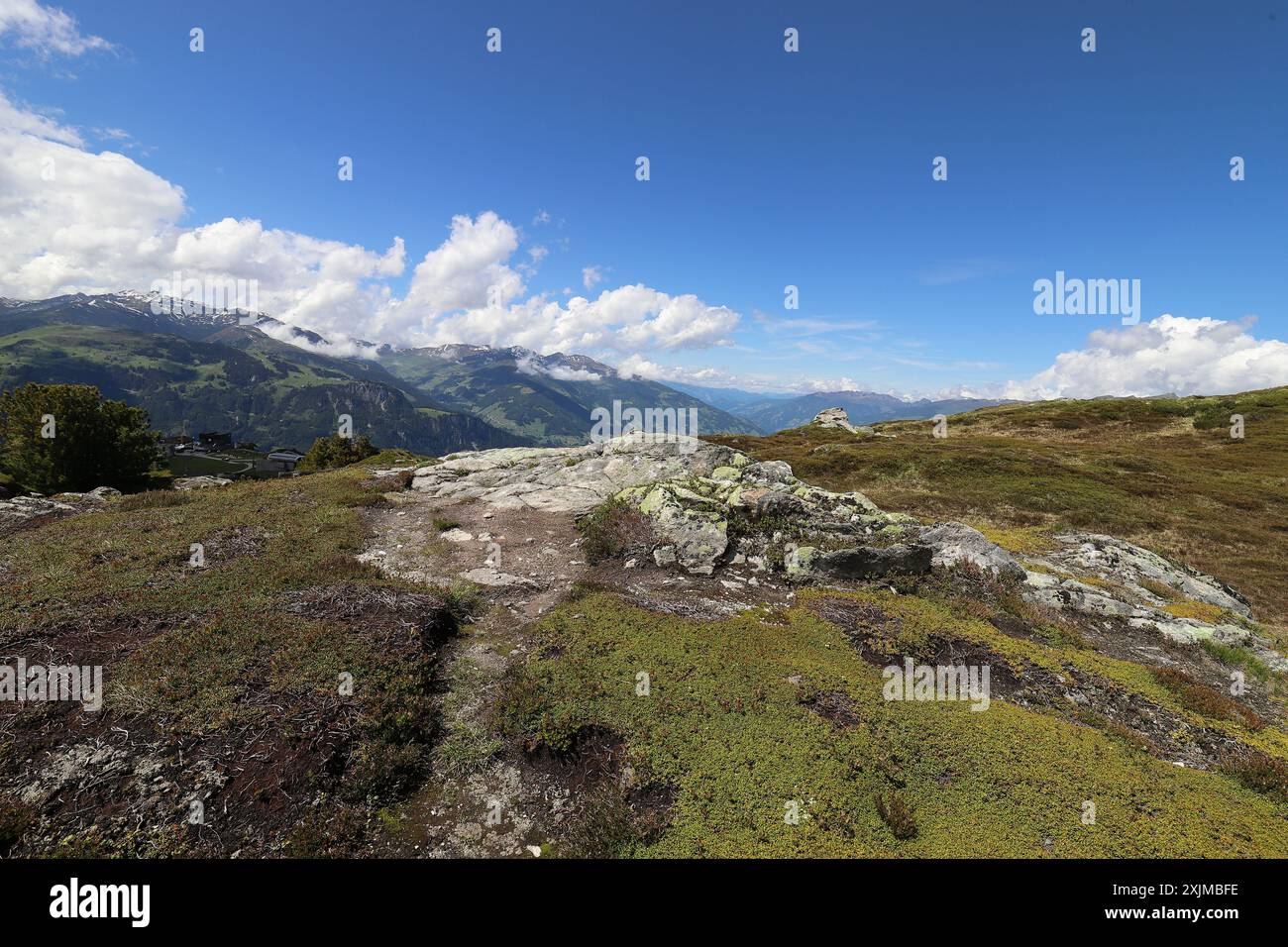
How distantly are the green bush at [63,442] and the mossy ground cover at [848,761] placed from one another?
4594 cm

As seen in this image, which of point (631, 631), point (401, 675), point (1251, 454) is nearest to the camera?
point (401, 675)

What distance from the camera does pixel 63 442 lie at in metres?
35.7

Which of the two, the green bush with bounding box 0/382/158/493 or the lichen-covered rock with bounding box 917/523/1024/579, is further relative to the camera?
the green bush with bounding box 0/382/158/493

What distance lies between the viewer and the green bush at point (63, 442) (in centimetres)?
3500

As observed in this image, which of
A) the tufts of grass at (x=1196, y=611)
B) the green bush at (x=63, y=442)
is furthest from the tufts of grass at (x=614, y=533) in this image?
the green bush at (x=63, y=442)

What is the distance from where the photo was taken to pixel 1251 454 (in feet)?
197

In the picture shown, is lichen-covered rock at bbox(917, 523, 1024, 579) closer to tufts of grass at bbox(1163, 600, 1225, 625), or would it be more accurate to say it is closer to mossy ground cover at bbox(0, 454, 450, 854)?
tufts of grass at bbox(1163, 600, 1225, 625)

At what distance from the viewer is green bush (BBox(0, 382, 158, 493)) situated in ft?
115

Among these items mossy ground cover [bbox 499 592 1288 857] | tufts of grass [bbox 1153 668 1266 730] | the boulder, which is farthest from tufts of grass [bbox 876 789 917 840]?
the boulder

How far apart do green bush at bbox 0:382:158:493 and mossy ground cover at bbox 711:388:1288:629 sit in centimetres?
6185

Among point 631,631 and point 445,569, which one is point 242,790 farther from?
point 445,569
